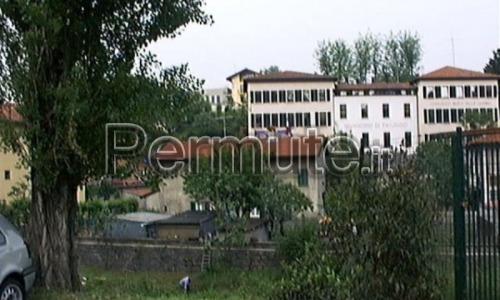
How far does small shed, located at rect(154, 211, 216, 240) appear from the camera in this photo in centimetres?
2406

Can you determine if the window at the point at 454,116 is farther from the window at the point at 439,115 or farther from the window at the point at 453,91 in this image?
the window at the point at 453,91

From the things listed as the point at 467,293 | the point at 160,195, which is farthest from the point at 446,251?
the point at 160,195

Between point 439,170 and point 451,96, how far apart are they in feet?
168

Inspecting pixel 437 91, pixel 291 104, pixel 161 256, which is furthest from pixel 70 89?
pixel 437 91

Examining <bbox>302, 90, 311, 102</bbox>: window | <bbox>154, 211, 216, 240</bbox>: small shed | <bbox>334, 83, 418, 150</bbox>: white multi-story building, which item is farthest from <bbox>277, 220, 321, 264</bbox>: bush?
<bbox>302, 90, 311, 102</bbox>: window

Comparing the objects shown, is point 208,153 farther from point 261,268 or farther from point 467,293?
point 467,293

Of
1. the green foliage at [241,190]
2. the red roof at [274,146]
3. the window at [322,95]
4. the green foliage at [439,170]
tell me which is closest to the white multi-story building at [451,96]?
the window at [322,95]

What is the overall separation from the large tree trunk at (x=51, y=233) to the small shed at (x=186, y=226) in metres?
13.5

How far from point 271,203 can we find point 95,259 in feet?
27.3

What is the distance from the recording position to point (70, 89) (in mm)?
A: 9125

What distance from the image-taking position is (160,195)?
126 ft

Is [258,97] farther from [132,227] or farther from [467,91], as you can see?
[132,227]

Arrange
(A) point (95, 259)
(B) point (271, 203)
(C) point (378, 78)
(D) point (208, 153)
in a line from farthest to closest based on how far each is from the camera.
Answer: (C) point (378, 78) → (D) point (208, 153) → (B) point (271, 203) → (A) point (95, 259)

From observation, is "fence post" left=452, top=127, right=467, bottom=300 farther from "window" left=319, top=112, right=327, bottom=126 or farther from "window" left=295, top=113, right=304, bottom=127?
"window" left=295, top=113, right=304, bottom=127
